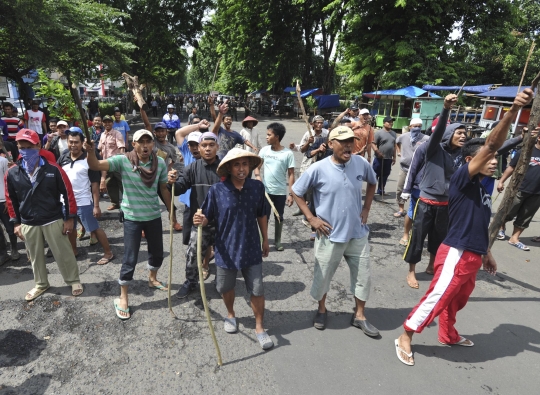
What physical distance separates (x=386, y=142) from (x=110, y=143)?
591 centimetres

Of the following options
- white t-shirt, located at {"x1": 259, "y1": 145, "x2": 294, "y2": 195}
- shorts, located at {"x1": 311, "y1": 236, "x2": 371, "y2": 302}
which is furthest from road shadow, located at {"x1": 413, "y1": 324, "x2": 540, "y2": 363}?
white t-shirt, located at {"x1": 259, "y1": 145, "x2": 294, "y2": 195}

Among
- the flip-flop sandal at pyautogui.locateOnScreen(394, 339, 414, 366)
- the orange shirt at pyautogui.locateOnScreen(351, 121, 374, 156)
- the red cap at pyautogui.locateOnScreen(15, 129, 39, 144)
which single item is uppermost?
the red cap at pyautogui.locateOnScreen(15, 129, 39, 144)

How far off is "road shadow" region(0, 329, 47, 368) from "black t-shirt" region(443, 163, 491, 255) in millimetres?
3777

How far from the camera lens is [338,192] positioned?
318cm

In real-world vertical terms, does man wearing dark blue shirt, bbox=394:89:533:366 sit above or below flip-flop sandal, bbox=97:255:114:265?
above

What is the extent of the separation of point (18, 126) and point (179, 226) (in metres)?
5.98

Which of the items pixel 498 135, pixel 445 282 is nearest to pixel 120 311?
pixel 445 282

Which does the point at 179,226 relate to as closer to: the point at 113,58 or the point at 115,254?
the point at 115,254

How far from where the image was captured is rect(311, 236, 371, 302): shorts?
10.8 ft

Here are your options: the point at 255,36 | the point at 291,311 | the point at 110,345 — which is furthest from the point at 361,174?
the point at 255,36

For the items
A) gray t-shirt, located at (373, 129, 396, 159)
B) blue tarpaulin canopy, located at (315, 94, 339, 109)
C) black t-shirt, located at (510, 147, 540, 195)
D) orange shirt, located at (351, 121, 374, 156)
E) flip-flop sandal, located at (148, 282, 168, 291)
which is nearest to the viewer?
flip-flop sandal, located at (148, 282, 168, 291)

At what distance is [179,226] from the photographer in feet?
19.7

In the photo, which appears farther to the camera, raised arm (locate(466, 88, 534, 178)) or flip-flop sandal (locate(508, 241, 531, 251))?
flip-flop sandal (locate(508, 241, 531, 251))

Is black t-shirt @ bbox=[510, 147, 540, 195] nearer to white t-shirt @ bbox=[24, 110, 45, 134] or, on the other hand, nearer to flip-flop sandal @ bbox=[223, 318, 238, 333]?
flip-flop sandal @ bbox=[223, 318, 238, 333]
